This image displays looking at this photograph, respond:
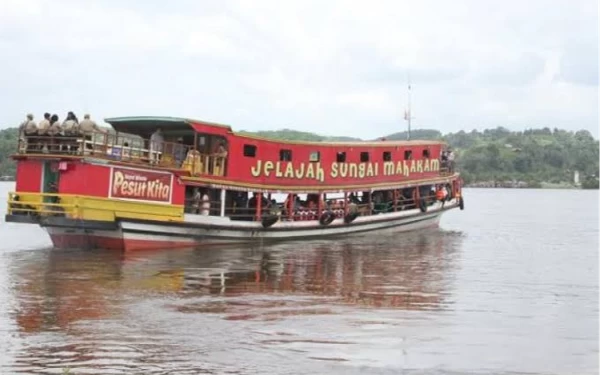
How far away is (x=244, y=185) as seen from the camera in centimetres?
2655

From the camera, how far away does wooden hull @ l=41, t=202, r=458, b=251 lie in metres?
23.3

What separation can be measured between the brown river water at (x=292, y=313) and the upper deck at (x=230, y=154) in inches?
101

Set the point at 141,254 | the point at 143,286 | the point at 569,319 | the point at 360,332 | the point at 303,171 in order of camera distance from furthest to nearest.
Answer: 1. the point at 303,171
2. the point at 141,254
3. the point at 143,286
4. the point at 569,319
5. the point at 360,332

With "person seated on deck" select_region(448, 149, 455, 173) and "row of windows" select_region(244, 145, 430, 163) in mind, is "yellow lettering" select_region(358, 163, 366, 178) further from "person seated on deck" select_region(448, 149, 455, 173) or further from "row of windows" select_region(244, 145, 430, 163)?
"person seated on deck" select_region(448, 149, 455, 173)

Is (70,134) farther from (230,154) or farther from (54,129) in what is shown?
(230,154)

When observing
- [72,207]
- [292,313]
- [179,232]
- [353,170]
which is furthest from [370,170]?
[292,313]

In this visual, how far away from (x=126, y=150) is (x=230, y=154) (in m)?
3.58

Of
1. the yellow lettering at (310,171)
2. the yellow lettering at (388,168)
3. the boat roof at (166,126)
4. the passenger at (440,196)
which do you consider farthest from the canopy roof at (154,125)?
the passenger at (440,196)

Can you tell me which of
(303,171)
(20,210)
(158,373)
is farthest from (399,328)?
(303,171)

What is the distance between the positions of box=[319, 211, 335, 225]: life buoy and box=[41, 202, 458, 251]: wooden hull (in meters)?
0.19

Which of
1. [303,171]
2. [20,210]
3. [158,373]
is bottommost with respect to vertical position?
[158,373]

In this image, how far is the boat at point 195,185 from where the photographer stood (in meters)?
22.9

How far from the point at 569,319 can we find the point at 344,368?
18.8 ft

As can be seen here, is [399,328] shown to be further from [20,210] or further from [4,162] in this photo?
[4,162]
